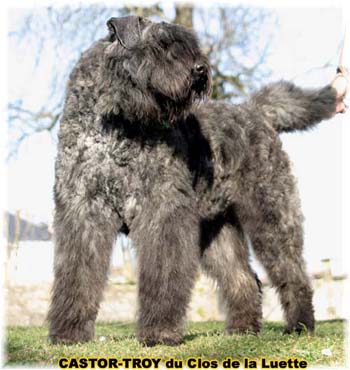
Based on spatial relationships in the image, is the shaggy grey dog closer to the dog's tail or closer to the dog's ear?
the dog's ear

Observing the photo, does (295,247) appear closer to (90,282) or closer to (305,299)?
(305,299)

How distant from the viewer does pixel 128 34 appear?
4969 mm

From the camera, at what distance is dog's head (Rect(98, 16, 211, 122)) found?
487 centimetres

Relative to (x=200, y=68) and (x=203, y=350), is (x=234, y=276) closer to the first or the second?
(x=203, y=350)

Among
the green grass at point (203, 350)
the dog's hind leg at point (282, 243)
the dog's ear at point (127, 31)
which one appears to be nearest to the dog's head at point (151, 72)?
the dog's ear at point (127, 31)

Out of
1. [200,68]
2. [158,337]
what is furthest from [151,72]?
[158,337]

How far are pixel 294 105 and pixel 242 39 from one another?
25.1ft

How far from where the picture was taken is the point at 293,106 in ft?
22.6

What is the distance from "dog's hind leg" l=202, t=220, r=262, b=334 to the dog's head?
82.1 inches

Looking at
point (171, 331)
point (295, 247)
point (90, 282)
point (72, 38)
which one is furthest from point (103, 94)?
point (72, 38)

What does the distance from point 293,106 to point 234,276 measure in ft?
6.78

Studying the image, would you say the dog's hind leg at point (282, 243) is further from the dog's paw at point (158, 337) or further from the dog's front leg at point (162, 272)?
the dog's paw at point (158, 337)

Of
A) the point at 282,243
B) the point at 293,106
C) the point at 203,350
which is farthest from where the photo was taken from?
the point at 293,106

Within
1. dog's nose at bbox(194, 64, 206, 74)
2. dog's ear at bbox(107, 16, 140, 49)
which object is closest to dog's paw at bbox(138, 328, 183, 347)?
dog's nose at bbox(194, 64, 206, 74)
